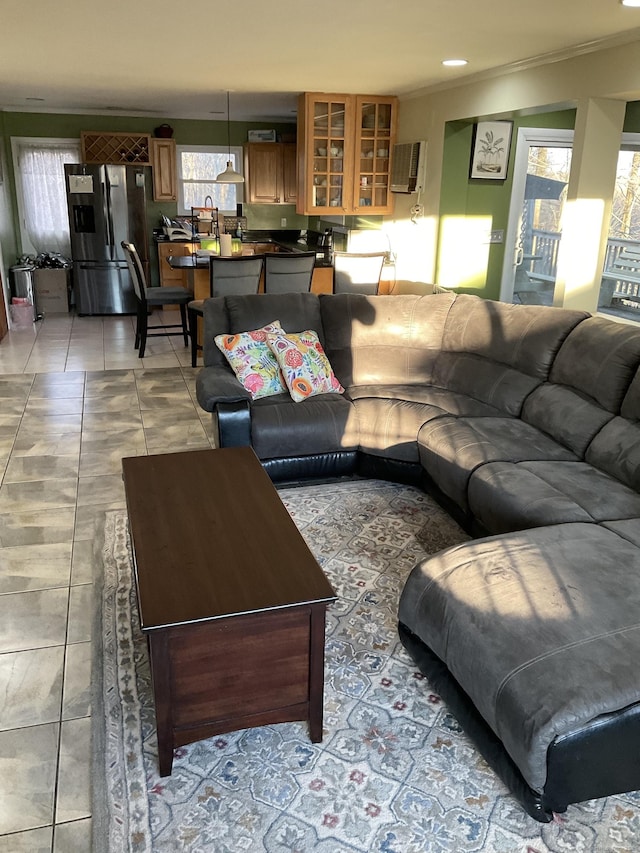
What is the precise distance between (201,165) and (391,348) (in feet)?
21.1

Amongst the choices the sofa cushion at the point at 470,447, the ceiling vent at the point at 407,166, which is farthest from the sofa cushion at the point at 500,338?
the ceiling vent at the point at 407,166

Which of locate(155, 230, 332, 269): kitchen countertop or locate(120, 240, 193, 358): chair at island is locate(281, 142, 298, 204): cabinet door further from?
locate(120, 240, 193, 358): chair at island

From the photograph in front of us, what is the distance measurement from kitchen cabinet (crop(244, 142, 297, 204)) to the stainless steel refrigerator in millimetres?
1487

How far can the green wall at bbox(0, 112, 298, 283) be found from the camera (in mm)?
8859

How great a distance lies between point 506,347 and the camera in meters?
3.98

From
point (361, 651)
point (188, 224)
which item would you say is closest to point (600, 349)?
point (361, 651)

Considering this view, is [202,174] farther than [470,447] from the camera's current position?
Yes

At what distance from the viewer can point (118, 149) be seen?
9.05 m

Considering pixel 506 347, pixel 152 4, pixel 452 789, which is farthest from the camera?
pixel 506 347

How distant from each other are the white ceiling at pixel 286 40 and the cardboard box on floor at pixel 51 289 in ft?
8.77

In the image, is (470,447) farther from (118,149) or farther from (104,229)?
(118,149)

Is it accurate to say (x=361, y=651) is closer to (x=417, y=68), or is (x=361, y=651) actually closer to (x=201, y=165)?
(x=417, y=68)

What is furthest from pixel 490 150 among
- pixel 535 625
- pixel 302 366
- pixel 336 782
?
pixel 336 782

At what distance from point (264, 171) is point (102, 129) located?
7.01ft
